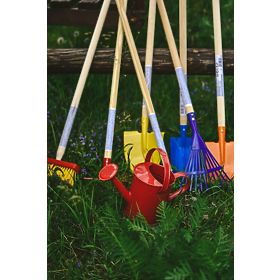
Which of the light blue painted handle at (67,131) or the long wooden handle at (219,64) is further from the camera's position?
the long wooden handle at (219,64)

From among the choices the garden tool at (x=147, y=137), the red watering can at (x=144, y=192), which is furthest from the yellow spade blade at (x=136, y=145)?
the red watering can at (x=144, y=192)

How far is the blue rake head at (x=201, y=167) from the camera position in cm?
304

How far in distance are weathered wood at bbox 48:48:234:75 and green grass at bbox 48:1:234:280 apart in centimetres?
26

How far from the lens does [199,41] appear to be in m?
4.59

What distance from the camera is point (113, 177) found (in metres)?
2.70

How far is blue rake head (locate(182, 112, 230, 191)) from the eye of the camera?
304cm

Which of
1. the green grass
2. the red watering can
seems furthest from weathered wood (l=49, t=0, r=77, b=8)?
the red watering can

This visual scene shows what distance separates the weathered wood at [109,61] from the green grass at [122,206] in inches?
10.3

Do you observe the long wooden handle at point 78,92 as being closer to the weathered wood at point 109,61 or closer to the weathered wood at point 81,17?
the weathered wood at point 109,61
